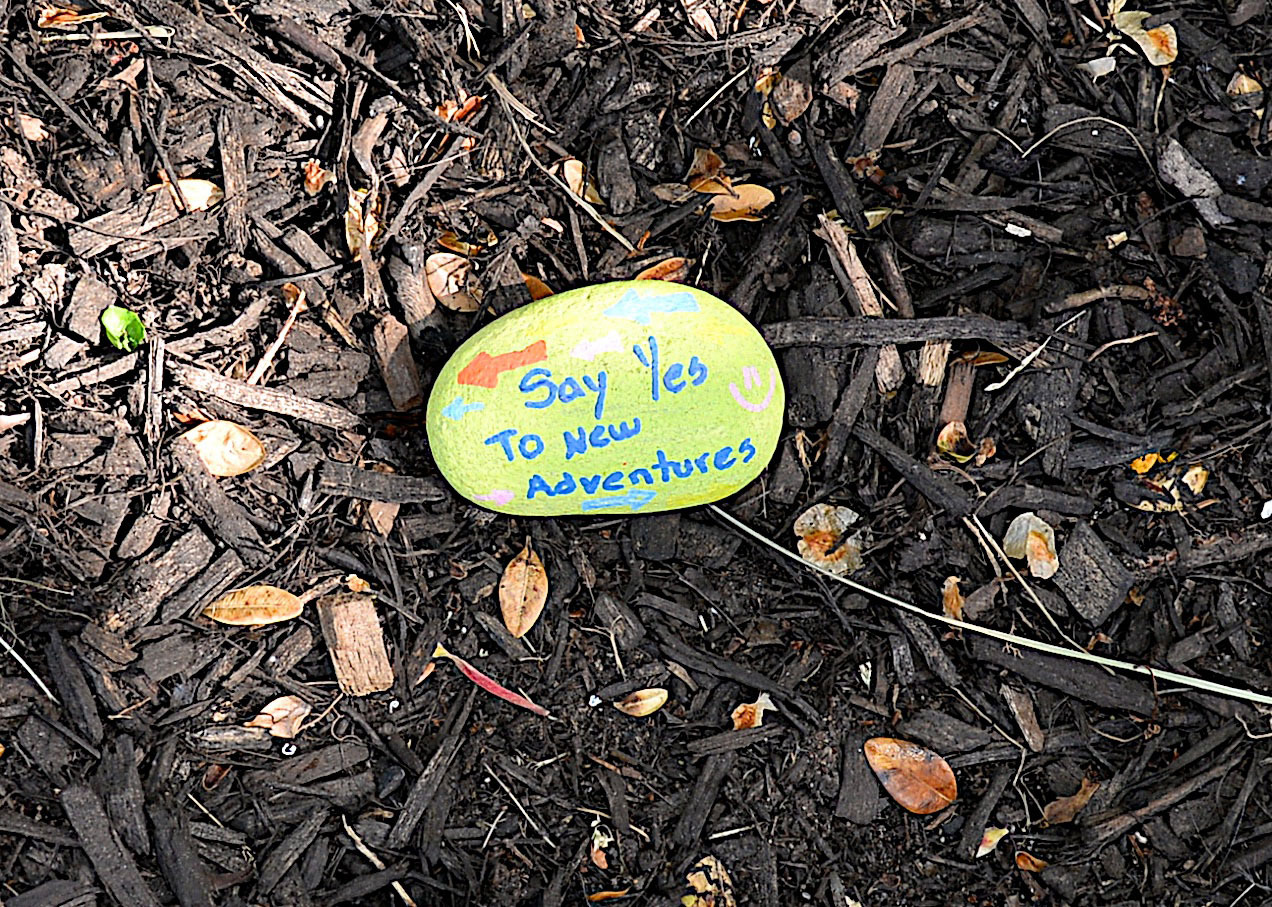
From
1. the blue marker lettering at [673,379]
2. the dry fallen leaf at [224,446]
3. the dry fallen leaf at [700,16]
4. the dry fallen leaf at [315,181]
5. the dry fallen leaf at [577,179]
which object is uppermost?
the dry fallen leaf at [700,16]

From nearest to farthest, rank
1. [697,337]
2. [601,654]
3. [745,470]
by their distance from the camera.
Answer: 1. [697,337]
2. [745,470]
3. [601,654]

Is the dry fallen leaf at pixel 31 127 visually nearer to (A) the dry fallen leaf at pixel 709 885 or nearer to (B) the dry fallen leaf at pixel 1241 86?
(A) the dry fallen leaf at pixel 709 885

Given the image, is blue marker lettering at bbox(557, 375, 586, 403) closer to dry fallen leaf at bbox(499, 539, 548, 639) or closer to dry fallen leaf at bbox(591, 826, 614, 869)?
dry fallen leaf at bbox(499, 539, 548, 639)

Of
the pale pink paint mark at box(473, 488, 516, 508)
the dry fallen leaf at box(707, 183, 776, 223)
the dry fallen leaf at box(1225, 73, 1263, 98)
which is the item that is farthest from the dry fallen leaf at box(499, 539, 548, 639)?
the dry fallen leaf at box(1225, 73, 1263, 98)

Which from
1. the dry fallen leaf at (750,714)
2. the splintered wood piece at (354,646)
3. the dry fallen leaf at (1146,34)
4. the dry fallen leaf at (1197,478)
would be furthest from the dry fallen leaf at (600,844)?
the dry fallen leaf at (1146,34)

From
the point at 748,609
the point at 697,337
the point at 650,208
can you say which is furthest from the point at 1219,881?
the point at 650,208

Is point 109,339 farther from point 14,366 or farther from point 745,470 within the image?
point 745,470

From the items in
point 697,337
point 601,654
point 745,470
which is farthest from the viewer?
point 601,654
